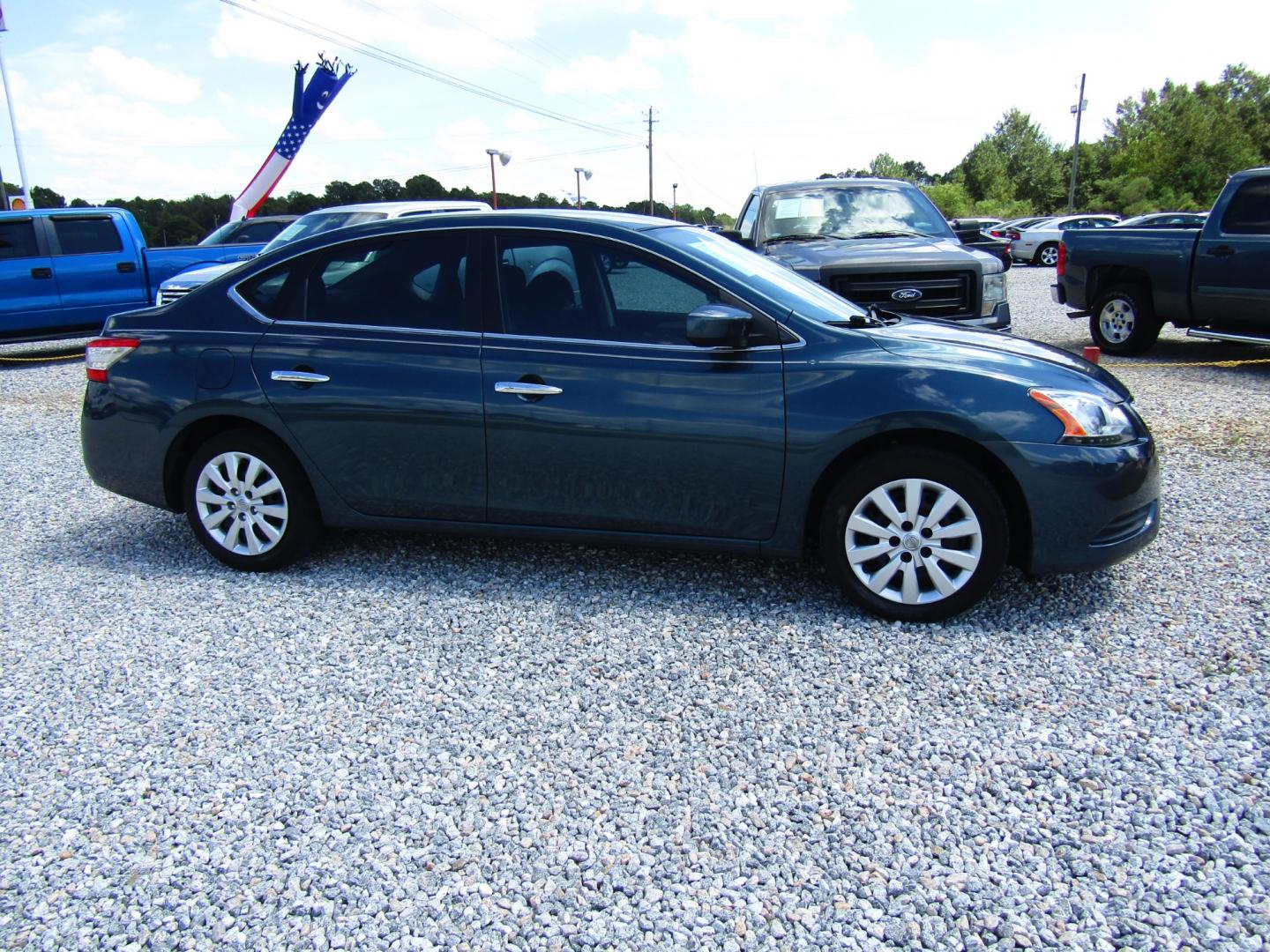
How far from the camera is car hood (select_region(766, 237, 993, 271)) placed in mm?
8016

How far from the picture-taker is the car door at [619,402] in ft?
13.3

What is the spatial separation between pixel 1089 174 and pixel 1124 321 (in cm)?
7779

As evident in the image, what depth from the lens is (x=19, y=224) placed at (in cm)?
1318

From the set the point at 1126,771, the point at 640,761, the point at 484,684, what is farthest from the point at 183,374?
the point at 1126,771

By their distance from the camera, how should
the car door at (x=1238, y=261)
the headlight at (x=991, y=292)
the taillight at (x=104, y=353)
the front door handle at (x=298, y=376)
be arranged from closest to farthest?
1. the front door handle at (x=298, y=376)
2. the taillight at (x=104, y=353)
3. the headlight at (x=991, y=292)
4. the car door at (x=1238, y=261)

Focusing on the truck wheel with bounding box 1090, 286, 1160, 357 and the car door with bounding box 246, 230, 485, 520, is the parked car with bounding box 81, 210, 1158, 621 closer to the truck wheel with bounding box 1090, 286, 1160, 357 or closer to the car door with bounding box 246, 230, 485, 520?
the car door with bounding box 246, 230, 485, 520

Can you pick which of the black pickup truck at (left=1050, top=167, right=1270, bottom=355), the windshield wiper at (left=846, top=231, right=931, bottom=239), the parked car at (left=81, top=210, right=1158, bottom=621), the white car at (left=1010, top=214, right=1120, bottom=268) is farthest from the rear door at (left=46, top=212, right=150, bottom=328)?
the white car at (left=1010, top=214, right=1120, bottom=268)

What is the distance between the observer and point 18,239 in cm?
1319

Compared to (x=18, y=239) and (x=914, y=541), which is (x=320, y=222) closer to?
(x=18, y=239)

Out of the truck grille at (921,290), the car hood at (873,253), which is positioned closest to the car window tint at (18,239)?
the car hood at (873,253)

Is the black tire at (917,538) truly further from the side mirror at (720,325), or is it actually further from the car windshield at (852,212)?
the car windshield at (852,212)

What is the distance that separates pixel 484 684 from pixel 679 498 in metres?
1.14

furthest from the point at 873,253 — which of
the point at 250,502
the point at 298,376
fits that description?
the point at 250,502

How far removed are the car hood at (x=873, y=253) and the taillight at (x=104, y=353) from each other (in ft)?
15.5
